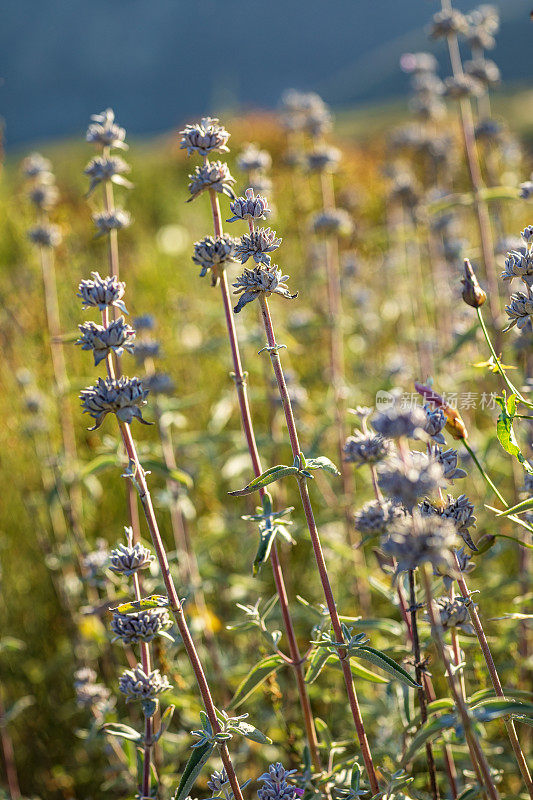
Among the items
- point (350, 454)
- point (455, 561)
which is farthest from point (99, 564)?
point (455, 561)

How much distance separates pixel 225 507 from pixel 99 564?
1.81 m

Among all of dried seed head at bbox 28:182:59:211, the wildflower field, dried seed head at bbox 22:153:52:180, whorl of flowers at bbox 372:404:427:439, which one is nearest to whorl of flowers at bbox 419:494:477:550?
the wildflower field

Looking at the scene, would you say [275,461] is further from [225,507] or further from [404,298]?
[404,298]

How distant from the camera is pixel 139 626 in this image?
5.76 feet

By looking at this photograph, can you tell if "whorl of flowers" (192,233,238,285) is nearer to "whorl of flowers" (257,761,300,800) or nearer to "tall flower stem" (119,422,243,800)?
"tall flower stem" (119,422,243,800)

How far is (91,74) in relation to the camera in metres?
92.1

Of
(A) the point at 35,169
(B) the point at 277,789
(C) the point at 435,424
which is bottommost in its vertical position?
(B) the point at 277,789

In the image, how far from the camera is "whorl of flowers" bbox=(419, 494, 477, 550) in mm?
1467

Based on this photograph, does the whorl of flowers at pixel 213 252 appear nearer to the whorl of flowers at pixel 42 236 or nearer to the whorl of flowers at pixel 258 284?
the whorl of flowers at pixel 258 284

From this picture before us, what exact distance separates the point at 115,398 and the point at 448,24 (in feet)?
8.93

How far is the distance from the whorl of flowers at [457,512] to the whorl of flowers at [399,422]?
366mm

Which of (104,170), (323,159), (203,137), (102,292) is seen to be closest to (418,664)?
(102,292)

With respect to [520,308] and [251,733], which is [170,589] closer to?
[251,733]

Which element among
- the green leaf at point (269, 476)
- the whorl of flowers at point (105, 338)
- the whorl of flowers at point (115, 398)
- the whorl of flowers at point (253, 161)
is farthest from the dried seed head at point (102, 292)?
the whorl of flowers at point (253, 161)
